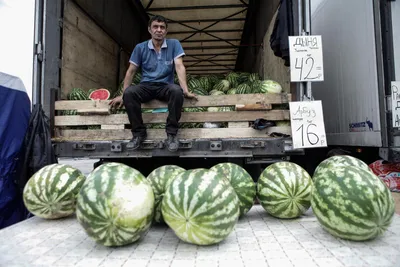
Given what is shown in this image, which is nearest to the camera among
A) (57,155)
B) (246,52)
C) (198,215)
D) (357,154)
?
(198,215)

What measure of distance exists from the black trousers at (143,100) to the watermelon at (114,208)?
1.65 meters

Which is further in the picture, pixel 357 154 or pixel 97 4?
pixel 97 4

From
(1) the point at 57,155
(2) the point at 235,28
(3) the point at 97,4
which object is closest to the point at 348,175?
(1) the point at 57,155

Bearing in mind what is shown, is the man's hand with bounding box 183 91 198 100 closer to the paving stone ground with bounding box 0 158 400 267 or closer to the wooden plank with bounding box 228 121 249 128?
the wooden plank with bounding box 228 121 249 128

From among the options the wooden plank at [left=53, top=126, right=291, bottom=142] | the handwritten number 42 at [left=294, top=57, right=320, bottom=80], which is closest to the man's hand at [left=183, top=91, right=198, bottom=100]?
the wooden plank at [left=53, top=126, right=291, bottom=142]

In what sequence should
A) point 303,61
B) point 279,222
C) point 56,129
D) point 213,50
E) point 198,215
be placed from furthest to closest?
point 213,50, point 56,129, point 303,61, point 279,222, point 198,215

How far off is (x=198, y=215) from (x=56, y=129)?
2.95 meters

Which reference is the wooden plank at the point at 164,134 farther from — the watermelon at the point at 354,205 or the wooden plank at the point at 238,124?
the watermelon at the point at 354,205

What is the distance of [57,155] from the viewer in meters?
3.69

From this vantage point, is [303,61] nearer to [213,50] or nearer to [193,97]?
[193,97]

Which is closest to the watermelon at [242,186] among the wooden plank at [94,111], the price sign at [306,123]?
the price sign at [306,123]

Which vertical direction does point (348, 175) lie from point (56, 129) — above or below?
below

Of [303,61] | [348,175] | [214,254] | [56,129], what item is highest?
[303,61]

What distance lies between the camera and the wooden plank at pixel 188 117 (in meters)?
3.61
